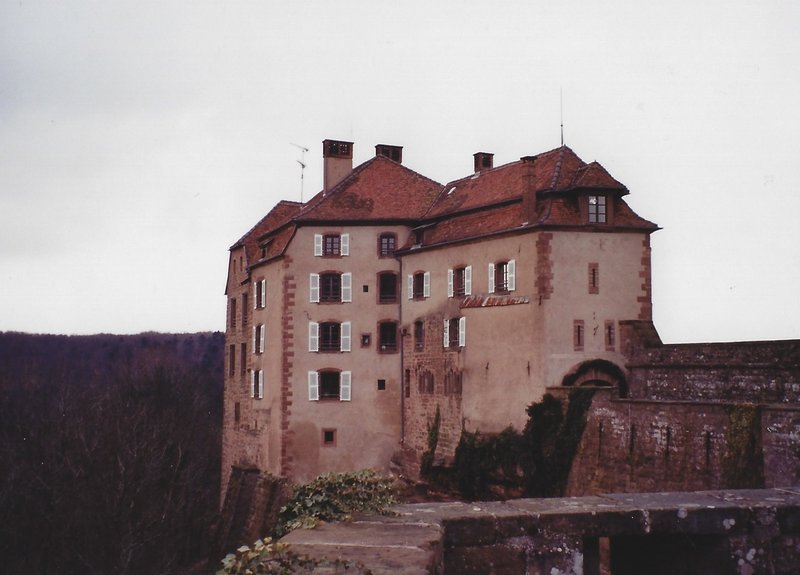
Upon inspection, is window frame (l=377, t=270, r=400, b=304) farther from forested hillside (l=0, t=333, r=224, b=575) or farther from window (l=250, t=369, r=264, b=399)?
forested hillside (l=0, t=333, r=224, b=575)

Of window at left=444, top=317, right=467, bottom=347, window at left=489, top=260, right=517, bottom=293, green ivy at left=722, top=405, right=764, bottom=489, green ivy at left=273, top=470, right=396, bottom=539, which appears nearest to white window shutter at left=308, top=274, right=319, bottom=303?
window at left=444, top=317, right=467, bottom=347

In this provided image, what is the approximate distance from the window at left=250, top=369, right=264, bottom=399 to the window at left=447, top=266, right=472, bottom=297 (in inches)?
429

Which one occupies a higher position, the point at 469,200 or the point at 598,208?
the point at 469,200

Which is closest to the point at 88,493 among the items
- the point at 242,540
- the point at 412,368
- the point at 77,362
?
the point at 242,540

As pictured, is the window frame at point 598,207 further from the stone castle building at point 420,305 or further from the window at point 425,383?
the window at point 425,383

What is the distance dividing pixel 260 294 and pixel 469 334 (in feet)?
43.4

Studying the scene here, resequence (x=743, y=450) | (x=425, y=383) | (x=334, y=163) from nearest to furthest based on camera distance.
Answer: (x=743, y=450)
(x=425, y=383)
(x=334, y=163)

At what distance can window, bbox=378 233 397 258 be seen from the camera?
120 ft

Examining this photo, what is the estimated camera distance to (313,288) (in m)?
36.5

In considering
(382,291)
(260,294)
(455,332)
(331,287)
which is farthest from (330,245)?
(455,332)

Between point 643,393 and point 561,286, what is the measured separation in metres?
4.13

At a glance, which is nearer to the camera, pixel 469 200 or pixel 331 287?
pixel 469 200

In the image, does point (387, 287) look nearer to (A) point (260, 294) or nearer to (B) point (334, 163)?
(B) point (334, 163)

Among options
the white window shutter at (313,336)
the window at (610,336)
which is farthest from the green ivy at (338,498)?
the white window shutter at (313,336)
